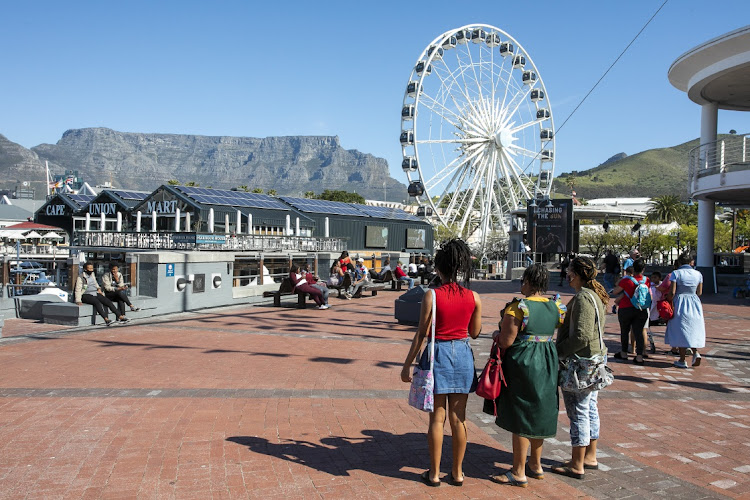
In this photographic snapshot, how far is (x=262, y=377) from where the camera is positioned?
7488mm

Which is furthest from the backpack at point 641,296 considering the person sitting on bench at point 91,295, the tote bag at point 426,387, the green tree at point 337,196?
the green tree at point 337,196

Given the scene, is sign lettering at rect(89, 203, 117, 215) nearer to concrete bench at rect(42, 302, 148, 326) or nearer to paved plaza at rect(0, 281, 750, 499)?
concrete bench at rect(42, 302, 148, 326)

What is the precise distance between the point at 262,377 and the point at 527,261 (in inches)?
1025

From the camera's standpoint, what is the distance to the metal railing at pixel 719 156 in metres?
21.8

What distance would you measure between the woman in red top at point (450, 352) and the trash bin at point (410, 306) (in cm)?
764

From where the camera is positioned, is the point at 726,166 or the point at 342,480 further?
the point at 726,166

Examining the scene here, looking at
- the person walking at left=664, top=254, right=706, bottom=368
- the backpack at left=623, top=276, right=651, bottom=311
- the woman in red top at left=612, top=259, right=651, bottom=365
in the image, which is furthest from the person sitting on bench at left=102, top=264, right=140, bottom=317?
the person walking at left=664, top=254, right=706, bottom=368

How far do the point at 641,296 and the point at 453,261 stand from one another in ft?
18.7

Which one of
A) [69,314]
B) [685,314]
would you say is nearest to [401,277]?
[69,314]

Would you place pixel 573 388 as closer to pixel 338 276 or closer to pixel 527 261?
pixel 338 276

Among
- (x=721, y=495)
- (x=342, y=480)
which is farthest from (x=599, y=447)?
(x=342, y=480)

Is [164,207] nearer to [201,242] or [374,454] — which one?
[201,242]

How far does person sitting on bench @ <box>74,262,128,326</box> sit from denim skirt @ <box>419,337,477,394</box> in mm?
9601

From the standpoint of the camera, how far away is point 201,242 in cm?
2300
